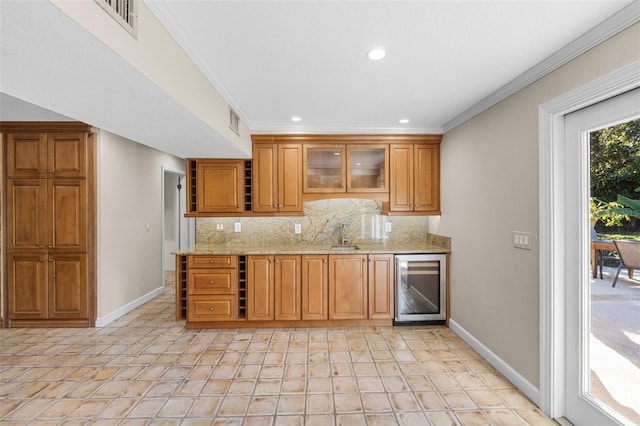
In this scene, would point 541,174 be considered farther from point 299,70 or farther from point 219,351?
point 219,351

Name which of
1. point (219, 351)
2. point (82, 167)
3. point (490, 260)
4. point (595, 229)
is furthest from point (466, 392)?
point (82, 167)

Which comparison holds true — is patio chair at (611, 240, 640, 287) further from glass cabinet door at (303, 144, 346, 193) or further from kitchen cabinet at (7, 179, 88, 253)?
kitchen cabinet at (7, 179, 88, 253)

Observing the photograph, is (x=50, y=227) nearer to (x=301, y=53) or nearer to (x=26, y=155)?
(x=26, y=155)

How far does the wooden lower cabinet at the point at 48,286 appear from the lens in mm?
3377

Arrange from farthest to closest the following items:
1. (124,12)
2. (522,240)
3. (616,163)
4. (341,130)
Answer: (341,130) < (522,240) < (616,163) < (124,12)

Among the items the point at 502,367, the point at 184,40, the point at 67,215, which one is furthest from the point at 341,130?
the point at 67,215

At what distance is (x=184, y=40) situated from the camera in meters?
1.72

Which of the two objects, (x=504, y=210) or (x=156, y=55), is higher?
(x=156, y=55)

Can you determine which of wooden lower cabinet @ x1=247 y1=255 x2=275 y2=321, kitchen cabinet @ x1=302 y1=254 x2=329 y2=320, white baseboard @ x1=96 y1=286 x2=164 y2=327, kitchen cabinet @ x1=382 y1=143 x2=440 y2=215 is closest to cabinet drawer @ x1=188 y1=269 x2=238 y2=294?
wooden lower cabinet @ x1=247 y1=255 x2=275 y2=321

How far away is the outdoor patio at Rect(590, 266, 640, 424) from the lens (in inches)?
63.6

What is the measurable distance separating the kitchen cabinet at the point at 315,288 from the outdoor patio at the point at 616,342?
7.62 feet

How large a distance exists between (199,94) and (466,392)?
9.84 ft

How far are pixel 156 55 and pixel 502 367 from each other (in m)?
3.36

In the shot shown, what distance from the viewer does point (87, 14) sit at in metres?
1.05
